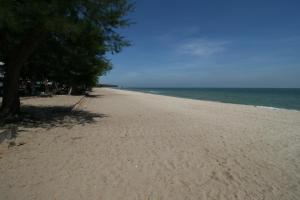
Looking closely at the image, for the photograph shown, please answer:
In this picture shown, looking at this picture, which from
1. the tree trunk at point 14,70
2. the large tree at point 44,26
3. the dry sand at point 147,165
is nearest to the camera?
the dry sand at point 147,165

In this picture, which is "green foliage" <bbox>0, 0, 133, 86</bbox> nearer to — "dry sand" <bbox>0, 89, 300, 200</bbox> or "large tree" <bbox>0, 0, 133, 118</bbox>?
"large tree" <bbox>0, 0, 133, 118</bbox>

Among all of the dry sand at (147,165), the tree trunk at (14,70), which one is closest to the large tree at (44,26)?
the tree trunk at (14,70)

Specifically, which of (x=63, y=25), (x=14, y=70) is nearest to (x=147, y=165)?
(x=63, y=25)

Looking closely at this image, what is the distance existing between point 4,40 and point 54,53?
2.91m

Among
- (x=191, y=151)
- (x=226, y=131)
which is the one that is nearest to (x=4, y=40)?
(x=191, y=151)

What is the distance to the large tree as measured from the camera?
292 inches

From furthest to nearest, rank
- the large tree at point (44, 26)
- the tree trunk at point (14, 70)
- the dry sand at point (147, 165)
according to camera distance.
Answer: the tree trunk at point (14, 70), the large tree at point (44, 26), the dry sand at point (147, 165)

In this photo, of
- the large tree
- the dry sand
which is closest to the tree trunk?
the large tree

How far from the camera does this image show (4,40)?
35.7 ft

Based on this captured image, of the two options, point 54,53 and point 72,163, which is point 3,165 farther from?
point 54,53

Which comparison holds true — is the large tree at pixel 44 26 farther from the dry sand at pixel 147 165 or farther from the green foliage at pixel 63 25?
the dry sand at pixel 147 165

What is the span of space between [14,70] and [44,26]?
3.47 metres

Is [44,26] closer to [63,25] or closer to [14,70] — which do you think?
[63,25]

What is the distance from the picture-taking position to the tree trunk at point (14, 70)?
10.3 metres
